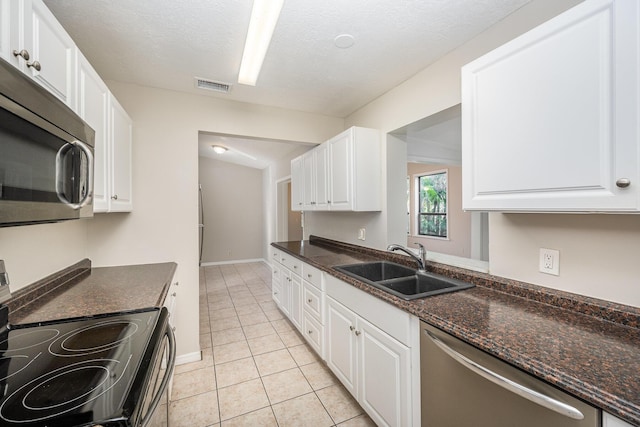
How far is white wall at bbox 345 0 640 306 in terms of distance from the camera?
3.53 ft

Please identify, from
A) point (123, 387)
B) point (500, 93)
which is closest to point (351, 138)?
point (500, 93)

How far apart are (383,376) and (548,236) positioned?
3.67ft

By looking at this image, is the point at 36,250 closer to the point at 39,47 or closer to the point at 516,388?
the point at 39,47

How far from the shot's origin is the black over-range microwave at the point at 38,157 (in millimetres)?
703

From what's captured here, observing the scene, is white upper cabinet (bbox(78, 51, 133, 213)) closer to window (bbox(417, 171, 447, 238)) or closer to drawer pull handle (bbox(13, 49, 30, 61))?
drawer pull handle (bbox(13, 49, 30, 61))

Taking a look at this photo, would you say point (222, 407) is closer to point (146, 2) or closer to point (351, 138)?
point (351, 138)

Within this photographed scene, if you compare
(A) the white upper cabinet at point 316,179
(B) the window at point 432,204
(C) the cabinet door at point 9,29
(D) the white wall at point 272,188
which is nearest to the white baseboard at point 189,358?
(A) the white upper cabinet at point 316,179

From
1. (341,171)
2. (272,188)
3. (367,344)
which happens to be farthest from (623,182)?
(272,188)

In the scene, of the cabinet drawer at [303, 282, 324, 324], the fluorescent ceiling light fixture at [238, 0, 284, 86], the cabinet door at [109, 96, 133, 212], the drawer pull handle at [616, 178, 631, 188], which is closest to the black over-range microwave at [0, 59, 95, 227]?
the cabinet door at [109, 96, 133, 212]

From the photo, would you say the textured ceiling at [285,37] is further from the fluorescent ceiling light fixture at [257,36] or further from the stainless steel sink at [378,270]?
the stainless steel sink at [378,270]

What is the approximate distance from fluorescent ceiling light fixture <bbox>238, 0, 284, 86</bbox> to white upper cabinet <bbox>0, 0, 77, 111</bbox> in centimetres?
88

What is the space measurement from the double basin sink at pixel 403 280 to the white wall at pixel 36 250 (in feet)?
5.80

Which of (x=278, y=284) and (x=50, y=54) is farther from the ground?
(x=50, y=54)

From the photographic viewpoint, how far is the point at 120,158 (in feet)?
6.23
